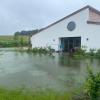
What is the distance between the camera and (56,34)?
37250 mm

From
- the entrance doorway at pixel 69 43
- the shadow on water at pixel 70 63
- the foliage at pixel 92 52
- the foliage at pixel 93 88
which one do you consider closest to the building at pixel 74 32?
the entrance doorway at pixel 69 43

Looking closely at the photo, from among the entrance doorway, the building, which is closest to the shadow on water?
the building

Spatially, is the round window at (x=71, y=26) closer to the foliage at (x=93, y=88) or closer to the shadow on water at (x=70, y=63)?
the shadow on water at (x=70, y=63)

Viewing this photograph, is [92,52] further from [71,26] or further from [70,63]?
[70,63]

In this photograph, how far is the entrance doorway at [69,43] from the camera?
3563 centimetres

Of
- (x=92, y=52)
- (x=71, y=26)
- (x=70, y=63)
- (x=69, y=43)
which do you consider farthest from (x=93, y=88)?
(x=69, y=43)

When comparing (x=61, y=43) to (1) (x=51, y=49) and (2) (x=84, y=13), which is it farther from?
(2) (x=84, y=13)

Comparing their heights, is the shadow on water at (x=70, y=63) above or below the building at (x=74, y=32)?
below

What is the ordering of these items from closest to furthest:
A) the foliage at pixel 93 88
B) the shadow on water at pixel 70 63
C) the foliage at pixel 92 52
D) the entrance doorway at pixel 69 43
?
the foliage at pixel 93 88 → the shadow on water at pixel 70 63 → the foliage at pixel 92 52 → the entrance doorway at pixel 69 43

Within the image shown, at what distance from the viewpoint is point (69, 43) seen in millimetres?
37000

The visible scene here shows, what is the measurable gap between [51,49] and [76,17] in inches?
223

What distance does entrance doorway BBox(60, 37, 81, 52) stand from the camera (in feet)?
117

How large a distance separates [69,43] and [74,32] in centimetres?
277

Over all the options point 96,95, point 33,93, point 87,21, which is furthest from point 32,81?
point 87,21
